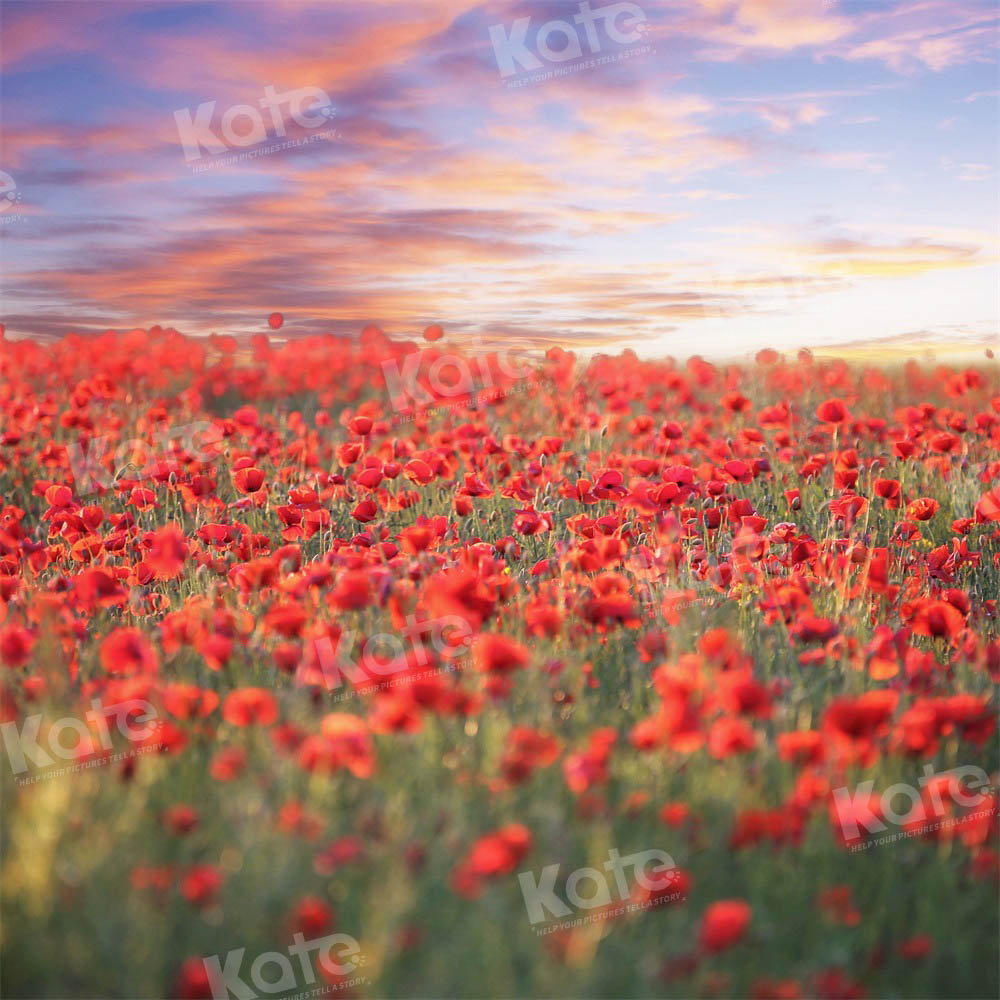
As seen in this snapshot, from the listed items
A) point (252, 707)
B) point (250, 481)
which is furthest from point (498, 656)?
point (250, 481)

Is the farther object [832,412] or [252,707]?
[832,412]

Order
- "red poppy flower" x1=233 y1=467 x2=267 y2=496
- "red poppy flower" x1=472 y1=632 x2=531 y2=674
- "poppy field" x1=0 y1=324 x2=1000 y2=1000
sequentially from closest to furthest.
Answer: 1. "poppy field" x1=0 y1=324 x2=1000 y2=1000
2. "red poppy flower" x1=472 y1=632 x2=531 y2=674
3. "red poppy flower" x1=233 y1=467 x2=267 y2=496

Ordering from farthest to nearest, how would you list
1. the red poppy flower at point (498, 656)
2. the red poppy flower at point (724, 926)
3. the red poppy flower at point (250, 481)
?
the red poppy flower at point (250, 481), the red poppy flower at point (498, 656), the red poppy flower at point (724, 926)

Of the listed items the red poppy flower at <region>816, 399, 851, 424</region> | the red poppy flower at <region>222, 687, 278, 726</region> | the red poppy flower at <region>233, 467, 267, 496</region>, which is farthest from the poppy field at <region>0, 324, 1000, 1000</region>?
the red poppy flower at <region>816, 399, 851, 424</region>

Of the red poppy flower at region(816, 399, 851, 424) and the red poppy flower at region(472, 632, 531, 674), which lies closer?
the red poppy flower at region(472, 632, 531, 674)

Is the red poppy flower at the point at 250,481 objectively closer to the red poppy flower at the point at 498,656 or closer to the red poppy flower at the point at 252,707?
the red poppy flower at the point at 252,707

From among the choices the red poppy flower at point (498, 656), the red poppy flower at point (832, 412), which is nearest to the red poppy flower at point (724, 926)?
the red poppy flower at point (498, 656)

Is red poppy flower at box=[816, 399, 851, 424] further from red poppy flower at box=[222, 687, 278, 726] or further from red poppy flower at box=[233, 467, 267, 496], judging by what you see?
red poppy flower at box=[222, 687, 278, 726]

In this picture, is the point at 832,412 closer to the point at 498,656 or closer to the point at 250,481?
the point at 250,481

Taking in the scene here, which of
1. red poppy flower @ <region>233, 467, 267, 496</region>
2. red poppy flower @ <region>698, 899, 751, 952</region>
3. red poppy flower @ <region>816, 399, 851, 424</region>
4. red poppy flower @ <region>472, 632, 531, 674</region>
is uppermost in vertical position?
red poppy flower @ <region>233, 467, 267, 496</region>

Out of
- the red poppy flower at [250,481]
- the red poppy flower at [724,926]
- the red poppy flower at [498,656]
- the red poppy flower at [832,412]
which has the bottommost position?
the red poppy flower at [724,926]

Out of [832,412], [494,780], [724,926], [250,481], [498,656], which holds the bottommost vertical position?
[724,926]

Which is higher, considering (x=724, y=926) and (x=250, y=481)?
(x=250, y=481)

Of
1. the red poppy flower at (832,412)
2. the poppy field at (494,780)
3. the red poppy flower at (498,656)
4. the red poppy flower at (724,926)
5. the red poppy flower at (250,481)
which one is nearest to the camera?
the red poppy flower at (724,926)
